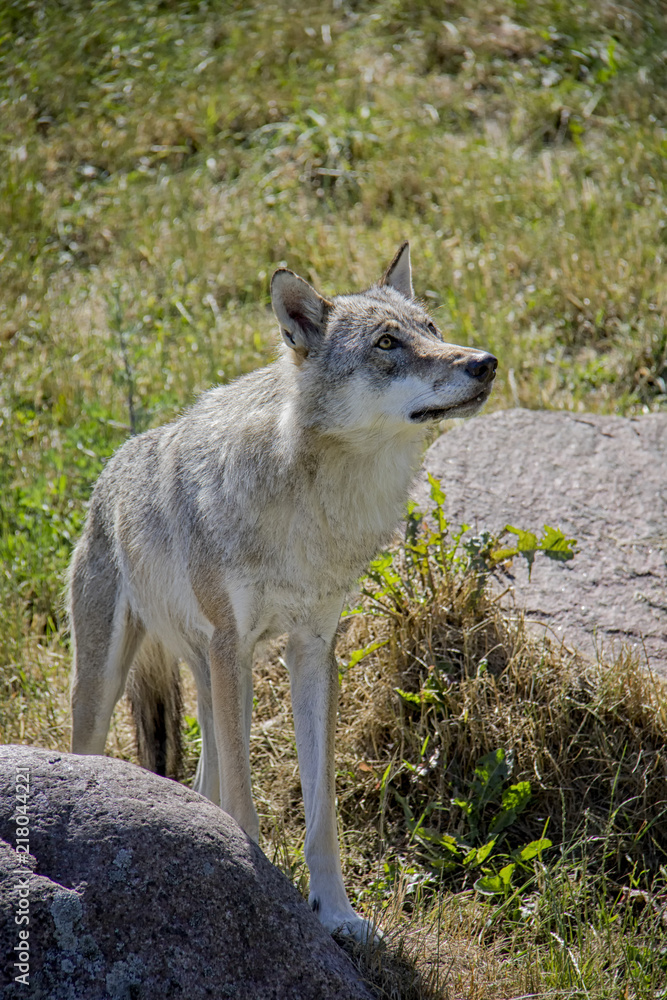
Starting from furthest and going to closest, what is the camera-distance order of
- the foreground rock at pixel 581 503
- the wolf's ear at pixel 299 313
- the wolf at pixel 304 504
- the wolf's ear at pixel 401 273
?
the foreground rock at pixel 581 503 → the wolf's ear at pixel 401 273 → the wolf's ear at pixel 299 313 → the wolf at pixel 304 504

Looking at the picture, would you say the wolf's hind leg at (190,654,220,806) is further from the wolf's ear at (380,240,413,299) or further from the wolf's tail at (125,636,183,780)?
the wolf's ear at (380,240,413,299)

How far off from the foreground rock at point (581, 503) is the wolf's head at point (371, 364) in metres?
1.70

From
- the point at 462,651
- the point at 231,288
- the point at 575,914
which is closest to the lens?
the point at 575,914

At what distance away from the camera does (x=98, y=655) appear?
14.0 feet

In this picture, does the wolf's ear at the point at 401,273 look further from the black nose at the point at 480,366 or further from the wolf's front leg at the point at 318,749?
the wolf's front leg at the point at 318,749

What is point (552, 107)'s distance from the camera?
1013 cm

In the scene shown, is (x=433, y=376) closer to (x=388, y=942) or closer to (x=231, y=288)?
(x=388, y=942)

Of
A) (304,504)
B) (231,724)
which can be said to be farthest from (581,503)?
(231,724)

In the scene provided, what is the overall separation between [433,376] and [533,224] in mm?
5834

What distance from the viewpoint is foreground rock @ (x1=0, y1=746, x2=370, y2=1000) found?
2.48 m

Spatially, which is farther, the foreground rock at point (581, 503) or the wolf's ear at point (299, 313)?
the foreground rock at point (581, 503)

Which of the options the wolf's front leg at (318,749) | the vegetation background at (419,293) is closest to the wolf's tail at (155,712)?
the vegetation background at (419,293)

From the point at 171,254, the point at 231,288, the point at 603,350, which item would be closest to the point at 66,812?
the point at 603,350

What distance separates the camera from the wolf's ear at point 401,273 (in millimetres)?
→ 4336
